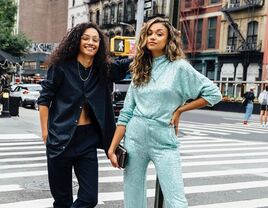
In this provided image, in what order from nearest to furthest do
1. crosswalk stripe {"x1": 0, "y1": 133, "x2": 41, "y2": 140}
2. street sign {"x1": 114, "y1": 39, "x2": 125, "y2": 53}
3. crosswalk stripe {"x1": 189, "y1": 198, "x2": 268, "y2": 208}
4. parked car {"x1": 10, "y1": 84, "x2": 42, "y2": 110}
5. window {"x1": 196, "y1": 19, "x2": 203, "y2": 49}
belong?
1. crosswalk stripe {"x1": 189, "y1": 198, "x2": 268, "y2": 208}
2. crosswalk stripe {"x1": 0, "y1": 133, "x2": 41, "y2": 140}
3. street sign {"x1": 114, "y1": 39, "x2": 125, "y2": 53}
4. parked car {"x1": 10, "y1": 84, "x2": 42, "y2": 110}
5. window {"x1": 196, "y1": 19, "x2": 203, "y2": 49}

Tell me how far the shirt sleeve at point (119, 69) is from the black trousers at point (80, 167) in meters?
0.48

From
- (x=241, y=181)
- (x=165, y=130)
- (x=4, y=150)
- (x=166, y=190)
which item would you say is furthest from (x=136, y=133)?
(x=4, y=150)

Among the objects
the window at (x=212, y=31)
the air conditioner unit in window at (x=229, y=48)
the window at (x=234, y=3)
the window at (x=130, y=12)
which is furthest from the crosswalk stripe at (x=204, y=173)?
the window at (x=130, y=12)

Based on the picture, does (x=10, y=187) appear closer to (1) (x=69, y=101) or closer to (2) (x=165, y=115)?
(1) (x=69, y=101)

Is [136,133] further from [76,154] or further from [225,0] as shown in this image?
[225,0]

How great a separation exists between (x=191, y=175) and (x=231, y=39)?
32819 mm

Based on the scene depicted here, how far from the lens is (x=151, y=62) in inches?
139

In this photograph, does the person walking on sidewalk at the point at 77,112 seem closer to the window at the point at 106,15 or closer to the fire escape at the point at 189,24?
the fire escape at the point at 189,24

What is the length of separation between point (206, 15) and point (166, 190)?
131 feet

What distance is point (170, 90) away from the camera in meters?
3.35

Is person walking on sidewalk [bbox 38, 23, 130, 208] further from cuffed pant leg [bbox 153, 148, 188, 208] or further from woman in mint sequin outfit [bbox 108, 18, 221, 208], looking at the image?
cuffed pant leg [bbox 153, 148, 188, 208]

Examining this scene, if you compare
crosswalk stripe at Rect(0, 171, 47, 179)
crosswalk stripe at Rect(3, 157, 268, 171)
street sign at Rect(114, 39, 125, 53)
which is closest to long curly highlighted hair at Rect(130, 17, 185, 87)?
crosswalk stripe at Rect(0, 171, 47, 179)

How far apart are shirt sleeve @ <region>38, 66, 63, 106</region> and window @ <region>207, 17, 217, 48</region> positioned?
3833cm

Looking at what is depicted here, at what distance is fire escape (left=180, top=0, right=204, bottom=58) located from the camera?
4284cm
